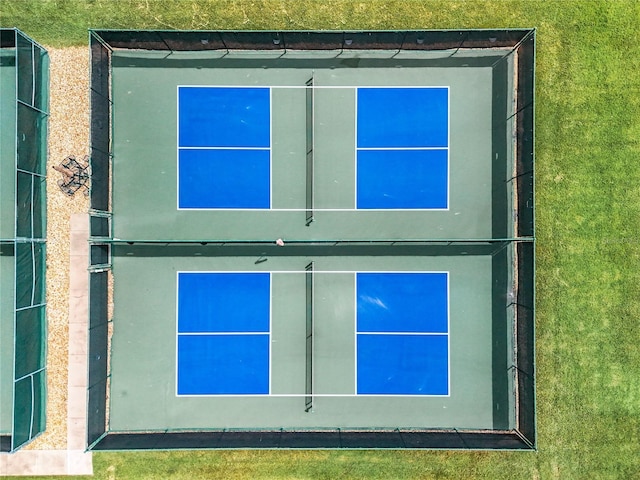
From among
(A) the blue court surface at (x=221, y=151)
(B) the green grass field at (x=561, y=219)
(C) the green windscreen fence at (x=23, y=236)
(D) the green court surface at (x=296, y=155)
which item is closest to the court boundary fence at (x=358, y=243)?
(D) the green court surface at (x=296, y=155)

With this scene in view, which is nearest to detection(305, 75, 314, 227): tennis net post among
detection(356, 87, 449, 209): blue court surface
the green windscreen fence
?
detection(356, 87, 449, 209): blue court surface

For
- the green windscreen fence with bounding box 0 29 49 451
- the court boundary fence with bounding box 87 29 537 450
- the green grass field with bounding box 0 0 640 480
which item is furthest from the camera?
the green grass field with bounding box 0 0 640 480

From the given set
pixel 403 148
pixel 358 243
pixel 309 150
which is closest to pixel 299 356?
pixel 358 243

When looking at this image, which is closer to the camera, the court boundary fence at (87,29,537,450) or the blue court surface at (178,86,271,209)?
the court boundary fence at (87,29,537,450)

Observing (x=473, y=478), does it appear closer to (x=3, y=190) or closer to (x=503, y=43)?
(x=503, y=43)

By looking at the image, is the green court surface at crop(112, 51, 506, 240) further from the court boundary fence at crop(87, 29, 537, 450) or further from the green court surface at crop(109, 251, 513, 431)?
the green court surface at crop(109, 251, 513, 431)

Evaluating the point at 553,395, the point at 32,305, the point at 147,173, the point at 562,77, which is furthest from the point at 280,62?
the point at 553,395
